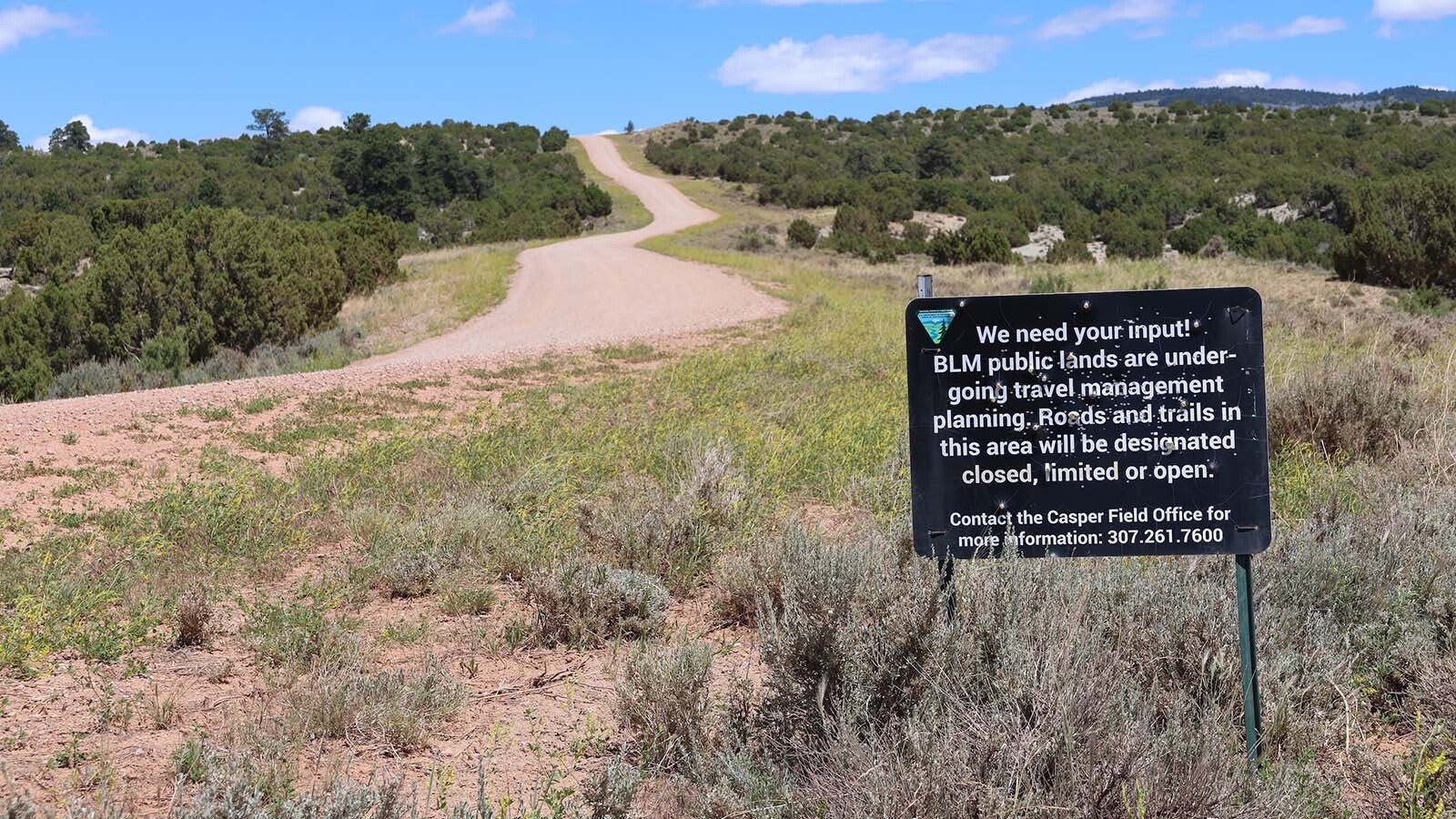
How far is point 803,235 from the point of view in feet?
124

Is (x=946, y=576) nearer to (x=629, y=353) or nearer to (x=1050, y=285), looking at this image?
(x=629, y=353)

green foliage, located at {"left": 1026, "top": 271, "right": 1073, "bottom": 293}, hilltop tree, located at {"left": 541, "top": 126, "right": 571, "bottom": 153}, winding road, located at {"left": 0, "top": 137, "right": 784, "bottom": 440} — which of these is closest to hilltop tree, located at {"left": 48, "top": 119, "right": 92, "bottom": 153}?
hilltop tree, located at {"left": 541, "top": 126, "right": 571, "bottom": 153}

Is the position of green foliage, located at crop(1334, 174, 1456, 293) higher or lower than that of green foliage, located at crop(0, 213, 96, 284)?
lower

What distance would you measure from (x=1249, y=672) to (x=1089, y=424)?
798 millimetres

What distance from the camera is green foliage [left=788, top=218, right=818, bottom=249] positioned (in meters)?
37.4

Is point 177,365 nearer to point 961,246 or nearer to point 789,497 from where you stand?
point 789,497

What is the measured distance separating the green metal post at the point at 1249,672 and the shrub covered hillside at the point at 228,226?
45.4 ft

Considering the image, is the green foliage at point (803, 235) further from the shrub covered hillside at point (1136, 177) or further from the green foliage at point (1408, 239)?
the green foliage at point (1408, 239)

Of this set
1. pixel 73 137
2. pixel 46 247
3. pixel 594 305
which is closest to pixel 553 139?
pixel 73 137

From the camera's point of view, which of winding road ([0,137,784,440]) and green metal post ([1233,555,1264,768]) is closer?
green metal post ([1233,555,1264,768])

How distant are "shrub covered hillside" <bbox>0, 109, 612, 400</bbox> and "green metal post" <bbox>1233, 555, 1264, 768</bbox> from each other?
545 inches

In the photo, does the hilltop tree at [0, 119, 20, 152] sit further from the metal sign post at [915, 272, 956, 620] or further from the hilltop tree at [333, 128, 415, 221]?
the metal sign post at [915, 272, 956, 620]

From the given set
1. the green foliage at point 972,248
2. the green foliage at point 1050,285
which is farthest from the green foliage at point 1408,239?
the green foliage at point 972,248

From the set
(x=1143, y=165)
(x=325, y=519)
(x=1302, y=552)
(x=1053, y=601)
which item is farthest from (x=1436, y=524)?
(x=1143, y=165)
